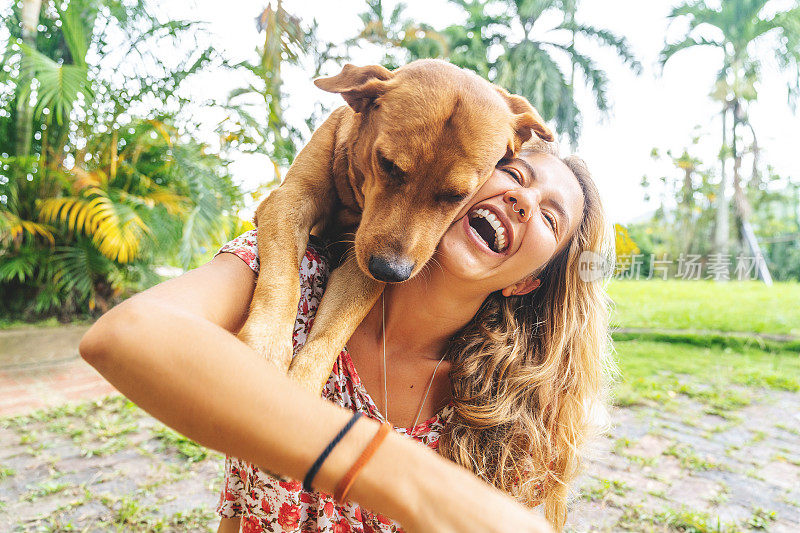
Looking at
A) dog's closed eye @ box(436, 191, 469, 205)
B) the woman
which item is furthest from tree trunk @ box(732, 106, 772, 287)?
dog's closed eye @ box(436, 191, 469, 205)

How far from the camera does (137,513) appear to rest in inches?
135

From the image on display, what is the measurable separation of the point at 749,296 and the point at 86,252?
12.3 metres

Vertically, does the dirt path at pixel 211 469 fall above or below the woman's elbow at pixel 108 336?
below

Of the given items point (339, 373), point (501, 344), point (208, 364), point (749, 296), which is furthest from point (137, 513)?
point (749, 296)

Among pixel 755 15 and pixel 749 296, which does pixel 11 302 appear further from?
pixel 755 15

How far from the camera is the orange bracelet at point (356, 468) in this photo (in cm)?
102

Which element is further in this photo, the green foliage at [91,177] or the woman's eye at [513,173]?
the green foliage at [91,177]

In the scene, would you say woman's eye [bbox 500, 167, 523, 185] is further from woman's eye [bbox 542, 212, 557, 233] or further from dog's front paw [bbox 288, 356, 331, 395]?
dog's front paw [bbox 288, 356, 331, 395]

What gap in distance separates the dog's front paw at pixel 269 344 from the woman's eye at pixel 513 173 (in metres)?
1.01

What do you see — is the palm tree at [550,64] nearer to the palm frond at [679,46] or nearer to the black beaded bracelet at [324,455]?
the palm frond at [679,46]

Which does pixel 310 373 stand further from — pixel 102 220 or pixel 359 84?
pixel 102 220

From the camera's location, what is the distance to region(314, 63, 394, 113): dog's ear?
7.13 feet

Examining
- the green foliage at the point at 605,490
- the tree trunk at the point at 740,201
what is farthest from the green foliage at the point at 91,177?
the tree trunk at the point at 740,201

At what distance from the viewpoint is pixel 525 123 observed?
7.46 feet
